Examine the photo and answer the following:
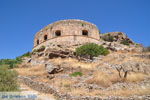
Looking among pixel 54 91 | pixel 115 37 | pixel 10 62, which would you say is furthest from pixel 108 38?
pixel 54 91

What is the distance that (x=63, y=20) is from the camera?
2947 cm

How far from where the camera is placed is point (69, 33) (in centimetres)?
2852

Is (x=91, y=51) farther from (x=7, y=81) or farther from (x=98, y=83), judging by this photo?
(x=7, y=81)

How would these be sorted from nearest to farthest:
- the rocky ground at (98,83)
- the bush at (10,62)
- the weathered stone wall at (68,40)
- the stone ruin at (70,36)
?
the rocky ground at (98,83) → the bush at (10,62) → the stone ruin at (70,36) → the weathered stone wall at (68,40)

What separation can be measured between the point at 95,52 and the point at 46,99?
47.9ft

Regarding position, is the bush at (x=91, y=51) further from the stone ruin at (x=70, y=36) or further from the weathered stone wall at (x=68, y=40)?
the weathered stone wall at (x=68, y=40)

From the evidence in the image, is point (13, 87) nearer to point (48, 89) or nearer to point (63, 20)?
point (48, 89)

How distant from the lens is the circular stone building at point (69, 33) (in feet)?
93.1

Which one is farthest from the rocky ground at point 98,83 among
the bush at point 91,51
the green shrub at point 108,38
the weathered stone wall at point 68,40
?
the green shrub at point 108,38

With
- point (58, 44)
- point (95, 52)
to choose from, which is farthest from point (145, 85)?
point (58, 44)

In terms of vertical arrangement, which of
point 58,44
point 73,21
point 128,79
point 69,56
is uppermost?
point 73,21

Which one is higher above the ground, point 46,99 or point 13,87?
point 13,87

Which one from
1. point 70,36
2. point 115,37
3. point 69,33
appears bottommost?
point 70,36

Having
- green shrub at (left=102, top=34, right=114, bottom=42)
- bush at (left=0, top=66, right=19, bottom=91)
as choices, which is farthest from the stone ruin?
bush at (left=0, top=66, right=19, bottom=91)
